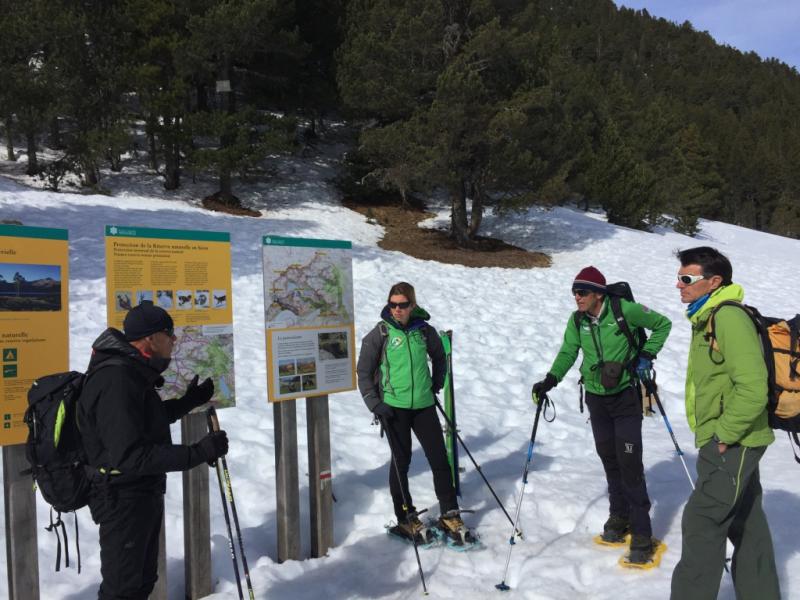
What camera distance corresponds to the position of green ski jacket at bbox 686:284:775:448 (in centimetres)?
285

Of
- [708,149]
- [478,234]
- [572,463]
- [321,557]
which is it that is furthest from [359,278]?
[708,149]

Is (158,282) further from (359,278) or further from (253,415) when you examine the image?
(359,278)

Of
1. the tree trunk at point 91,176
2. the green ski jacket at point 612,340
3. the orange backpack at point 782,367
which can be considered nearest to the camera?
the orange backpack at point 782,367

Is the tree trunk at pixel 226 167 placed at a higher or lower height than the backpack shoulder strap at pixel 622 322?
higher

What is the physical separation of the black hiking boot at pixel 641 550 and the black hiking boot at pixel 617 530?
328mm

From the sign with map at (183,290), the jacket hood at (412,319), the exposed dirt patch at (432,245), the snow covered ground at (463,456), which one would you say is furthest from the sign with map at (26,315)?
the exposed dirt patch at (432,245)

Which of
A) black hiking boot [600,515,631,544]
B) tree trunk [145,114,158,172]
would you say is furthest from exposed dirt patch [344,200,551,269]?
black hiking boot [600,515,631,544]

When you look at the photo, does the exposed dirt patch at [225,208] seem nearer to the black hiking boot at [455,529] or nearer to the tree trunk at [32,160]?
the tree trunk at [32,160]

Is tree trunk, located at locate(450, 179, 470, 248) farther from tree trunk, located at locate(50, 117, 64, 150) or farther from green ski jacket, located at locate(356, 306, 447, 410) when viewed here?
green ski jacket, located at locate(356, 306, 447, 410)

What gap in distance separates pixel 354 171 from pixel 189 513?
59.7 ft

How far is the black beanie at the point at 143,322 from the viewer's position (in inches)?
114

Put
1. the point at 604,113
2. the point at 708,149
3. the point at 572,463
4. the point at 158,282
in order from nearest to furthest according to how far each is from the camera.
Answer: the point at 158,282 < the point at 572,463 < the point at 604,113 < the point at 708,149

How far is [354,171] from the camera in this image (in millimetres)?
21156

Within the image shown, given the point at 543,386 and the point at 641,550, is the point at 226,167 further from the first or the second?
the point at 641,550
